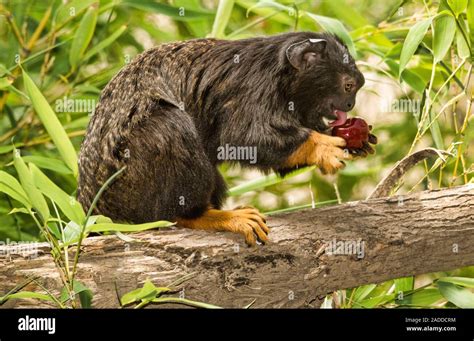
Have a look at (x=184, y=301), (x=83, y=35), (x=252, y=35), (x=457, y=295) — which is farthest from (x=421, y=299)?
(x=83, y=35)

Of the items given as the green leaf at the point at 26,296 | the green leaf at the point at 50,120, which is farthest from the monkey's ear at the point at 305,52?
the green leaf at the point at 26,296

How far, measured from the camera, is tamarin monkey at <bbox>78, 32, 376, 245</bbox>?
343cm

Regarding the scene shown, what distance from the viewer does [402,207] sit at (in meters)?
3.57

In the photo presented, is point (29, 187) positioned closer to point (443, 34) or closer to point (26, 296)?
point (26, 296)

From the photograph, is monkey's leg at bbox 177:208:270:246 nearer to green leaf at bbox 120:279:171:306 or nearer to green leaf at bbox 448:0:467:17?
green leaf at bbox 120:279:171:306

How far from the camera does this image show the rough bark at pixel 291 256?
321 cm

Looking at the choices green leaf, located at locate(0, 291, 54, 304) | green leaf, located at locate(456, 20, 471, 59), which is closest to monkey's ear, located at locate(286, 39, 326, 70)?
green leaf, located at locate(456, 20, 471, 59)

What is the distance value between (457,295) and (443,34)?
52.2 inches

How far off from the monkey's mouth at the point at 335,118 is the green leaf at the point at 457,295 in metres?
0.87

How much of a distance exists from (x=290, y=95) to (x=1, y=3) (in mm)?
2094

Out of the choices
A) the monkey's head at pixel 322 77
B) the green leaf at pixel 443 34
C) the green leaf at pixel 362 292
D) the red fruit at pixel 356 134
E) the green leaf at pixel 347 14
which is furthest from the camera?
the green leaf at pixel 347 14

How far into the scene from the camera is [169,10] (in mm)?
Answer: 4457

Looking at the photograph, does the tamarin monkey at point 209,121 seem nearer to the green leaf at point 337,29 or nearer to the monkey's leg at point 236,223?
the monkey's leg at point 236,223
